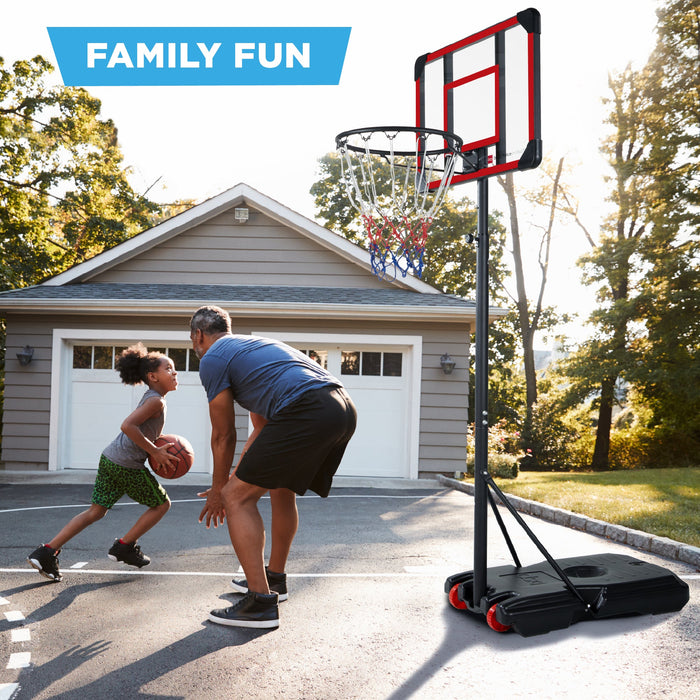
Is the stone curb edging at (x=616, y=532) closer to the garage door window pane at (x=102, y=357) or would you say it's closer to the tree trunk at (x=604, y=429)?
the garage door window pane at (x=102, y=357)

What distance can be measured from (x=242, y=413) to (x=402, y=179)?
23.3ft

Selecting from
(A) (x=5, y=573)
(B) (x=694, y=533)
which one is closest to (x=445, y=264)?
(B) (x=694, y=533)

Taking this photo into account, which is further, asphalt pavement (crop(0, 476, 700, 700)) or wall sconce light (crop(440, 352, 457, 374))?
wall sconce light (crop(440, 352, 457, 374))

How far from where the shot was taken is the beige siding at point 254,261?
43.3 ft

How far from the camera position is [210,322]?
13.4 feet

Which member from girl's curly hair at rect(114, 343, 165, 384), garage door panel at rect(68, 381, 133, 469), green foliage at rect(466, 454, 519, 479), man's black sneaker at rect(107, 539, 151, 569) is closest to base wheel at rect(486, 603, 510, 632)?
man's black sneaker at rect(107, 539, 151, 569)

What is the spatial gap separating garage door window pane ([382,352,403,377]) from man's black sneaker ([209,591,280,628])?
860 cm

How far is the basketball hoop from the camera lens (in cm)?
457

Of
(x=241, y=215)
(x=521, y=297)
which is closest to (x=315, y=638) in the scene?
(x=241, y=215)

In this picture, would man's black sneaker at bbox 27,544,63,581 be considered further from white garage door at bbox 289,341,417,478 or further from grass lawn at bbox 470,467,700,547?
white garage door at bbox 289,341,417,478

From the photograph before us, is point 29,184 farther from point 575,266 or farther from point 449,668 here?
point 449,668

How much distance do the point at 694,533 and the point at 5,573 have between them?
5.85 meters

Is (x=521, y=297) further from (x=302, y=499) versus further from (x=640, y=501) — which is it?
(x=302, y=499)

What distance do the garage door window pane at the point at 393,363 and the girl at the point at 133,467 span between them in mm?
7581
